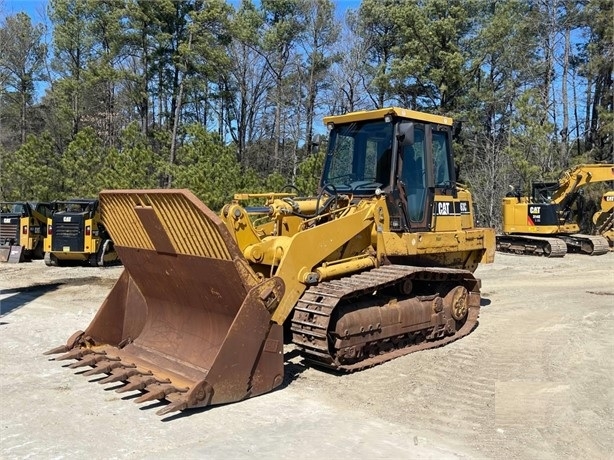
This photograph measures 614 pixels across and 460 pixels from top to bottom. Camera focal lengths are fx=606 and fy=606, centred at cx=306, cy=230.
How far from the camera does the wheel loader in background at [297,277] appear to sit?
17.8 ft

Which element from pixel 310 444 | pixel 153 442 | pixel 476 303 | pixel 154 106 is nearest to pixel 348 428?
pixel 310 444

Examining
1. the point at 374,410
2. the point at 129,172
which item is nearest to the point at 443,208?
the point at 374,410

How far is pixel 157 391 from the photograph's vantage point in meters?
5.01

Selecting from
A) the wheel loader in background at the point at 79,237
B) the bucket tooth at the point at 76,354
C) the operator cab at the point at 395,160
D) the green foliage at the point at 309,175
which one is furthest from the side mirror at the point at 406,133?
the wheel loader in background at the point at 79,237

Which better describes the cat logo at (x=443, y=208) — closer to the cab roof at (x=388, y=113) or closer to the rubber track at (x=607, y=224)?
the cab roof at (x=388, y=113)

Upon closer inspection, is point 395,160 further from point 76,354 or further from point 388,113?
point 76,354

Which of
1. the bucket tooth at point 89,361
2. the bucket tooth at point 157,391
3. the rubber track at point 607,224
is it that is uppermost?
the rubber track at point 607,224

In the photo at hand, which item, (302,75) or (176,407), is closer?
(176,407)

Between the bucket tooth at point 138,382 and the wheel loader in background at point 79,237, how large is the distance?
11.1m

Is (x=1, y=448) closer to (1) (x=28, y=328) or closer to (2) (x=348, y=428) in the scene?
(2) (x=348, y=428)

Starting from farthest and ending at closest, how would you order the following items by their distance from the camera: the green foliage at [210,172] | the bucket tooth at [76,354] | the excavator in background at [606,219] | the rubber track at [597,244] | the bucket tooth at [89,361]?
1. the excavator in background at [606,219]
2. the rubber track at [597,244]
3. the green foliage at [210,172]
4. the bucket tooth at [76,354]
5. the bucket tooth at [89,361]

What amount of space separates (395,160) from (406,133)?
14.4 inches

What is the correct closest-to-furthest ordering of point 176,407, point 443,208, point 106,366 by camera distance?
point 176,407 < point 106,366 < point 443,208

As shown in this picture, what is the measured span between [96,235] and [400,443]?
1309 centimetres
